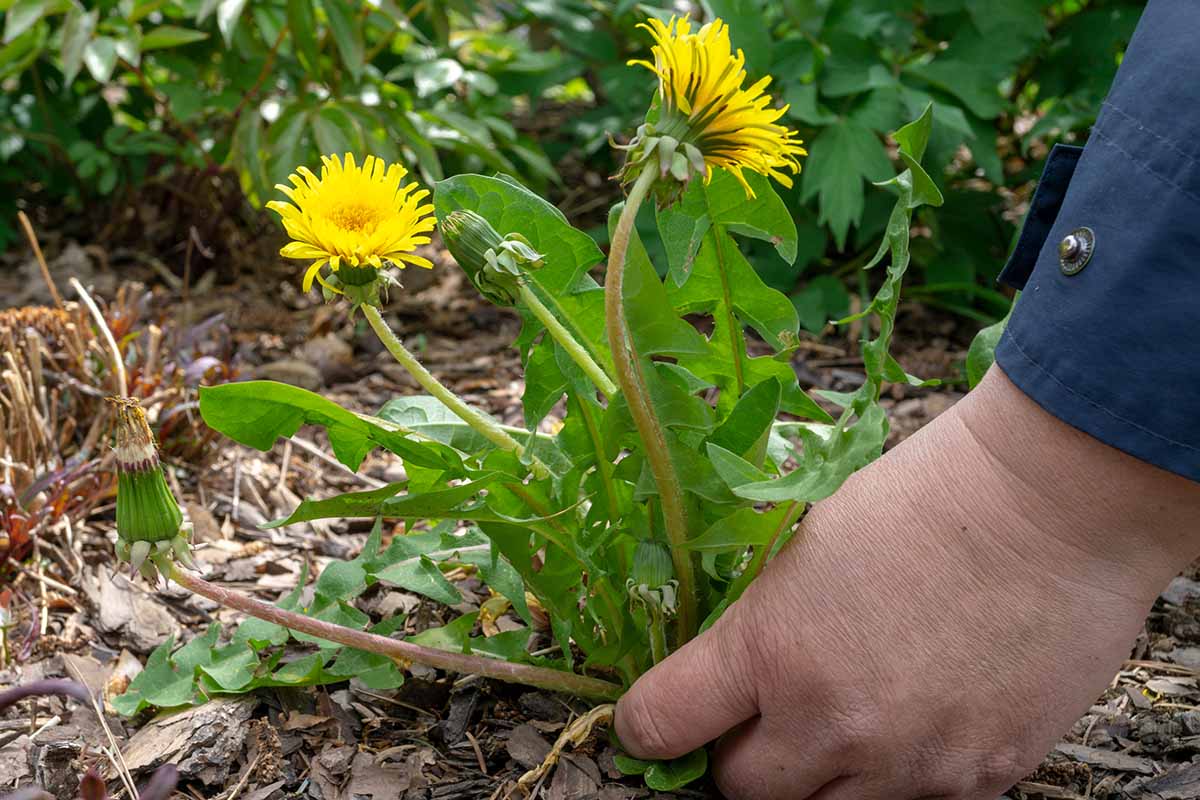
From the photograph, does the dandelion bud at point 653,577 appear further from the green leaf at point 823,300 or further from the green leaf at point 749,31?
the green leaf at point 749,31

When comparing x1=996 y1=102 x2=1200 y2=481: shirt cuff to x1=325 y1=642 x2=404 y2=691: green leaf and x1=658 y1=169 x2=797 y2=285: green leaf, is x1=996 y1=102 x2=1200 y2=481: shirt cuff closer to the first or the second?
x1=658 y1=169 x2=797 y2=285: green leaf

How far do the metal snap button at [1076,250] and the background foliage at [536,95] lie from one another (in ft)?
4.16

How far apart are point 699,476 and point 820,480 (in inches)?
7.4

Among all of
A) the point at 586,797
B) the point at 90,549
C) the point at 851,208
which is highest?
the point at 851,208

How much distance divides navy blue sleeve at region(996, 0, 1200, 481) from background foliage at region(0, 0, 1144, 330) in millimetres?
1267

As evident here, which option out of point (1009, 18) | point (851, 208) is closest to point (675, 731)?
point (851, 208)

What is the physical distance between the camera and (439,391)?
127 cm

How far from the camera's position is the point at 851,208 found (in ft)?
7.73

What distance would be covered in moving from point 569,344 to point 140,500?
473 millimetres

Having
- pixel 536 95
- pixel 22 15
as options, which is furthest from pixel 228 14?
pixel 536 95

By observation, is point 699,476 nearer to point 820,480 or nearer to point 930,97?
point 820,480

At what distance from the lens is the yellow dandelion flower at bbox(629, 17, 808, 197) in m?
1.02

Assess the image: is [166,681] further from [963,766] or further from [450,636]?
[963,766]

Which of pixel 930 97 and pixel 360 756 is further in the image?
pixel 930 97
